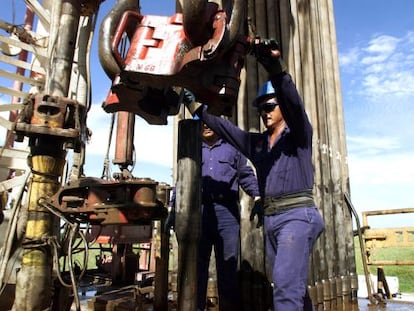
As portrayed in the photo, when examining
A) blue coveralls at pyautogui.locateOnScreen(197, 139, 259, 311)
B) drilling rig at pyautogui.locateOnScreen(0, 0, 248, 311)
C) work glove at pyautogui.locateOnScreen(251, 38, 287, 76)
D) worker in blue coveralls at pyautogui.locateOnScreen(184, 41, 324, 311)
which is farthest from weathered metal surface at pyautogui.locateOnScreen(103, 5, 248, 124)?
blue coveralls at pyautogui.locateOnScreen(197, 139, 259, 311)

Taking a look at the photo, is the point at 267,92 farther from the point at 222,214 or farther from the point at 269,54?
the point at 222,214

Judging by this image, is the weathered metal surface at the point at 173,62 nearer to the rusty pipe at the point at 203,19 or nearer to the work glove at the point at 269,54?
the rusty pipe at the point at 203,19

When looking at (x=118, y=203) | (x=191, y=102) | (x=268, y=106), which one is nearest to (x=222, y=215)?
(x=268, y=106)

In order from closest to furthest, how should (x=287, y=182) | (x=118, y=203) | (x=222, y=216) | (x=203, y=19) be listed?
(x=203, y=19) → (x=118, y=203) → (x=287, y=182) → (x=222, y=216)

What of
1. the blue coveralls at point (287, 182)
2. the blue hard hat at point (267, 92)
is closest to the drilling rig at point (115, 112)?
the blue coveralls at point (287, 182)

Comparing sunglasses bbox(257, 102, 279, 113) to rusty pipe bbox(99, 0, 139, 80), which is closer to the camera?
rusty pipe bbox(99, 0, 139, 80)

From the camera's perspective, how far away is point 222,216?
356 centimetres

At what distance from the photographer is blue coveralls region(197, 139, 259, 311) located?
11.1ft

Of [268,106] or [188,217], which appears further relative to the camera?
[268,106]

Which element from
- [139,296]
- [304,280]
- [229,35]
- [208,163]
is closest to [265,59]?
[229,35]

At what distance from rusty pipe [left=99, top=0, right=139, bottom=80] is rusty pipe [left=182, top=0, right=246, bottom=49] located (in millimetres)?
376

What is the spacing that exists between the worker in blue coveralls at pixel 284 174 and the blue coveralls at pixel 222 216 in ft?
2.70

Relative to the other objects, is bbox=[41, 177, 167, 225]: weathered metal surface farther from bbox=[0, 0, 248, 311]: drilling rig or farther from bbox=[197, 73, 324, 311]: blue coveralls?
bbox=[197, 73, 324, 311]: blue coveralls

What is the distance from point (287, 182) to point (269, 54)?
910 millimetres
